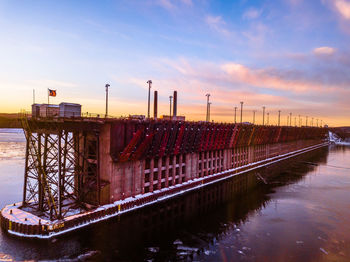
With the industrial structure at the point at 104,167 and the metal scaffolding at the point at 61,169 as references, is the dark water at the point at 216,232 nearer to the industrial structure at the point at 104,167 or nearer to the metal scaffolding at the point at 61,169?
the industrial structure at the point at 104,167

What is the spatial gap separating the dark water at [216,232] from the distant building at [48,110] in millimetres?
16831

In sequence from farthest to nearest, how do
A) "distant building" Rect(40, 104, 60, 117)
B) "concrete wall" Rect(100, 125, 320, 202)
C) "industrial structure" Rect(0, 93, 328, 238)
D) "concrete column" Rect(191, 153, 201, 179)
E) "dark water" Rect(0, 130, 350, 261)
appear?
"concrete column" Rect(191, 153, 201, 179), "concrete wall" Rect(100, 125, 320, 202), "distant building" Rect(40, 104, 60, 117), "industrial structure" Rect(0, 93, 328, 238), "dark water" Rect(0, 130, 350, 261)

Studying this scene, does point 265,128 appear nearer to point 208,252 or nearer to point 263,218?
point 263,218

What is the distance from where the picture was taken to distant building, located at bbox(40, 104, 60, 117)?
119 ft

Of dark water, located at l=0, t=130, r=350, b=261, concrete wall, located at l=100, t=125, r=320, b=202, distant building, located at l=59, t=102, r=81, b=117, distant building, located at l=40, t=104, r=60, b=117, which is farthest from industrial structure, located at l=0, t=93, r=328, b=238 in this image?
dark water, located at l=0, t=130, r=350, b=261

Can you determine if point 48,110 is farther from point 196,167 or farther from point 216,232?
point 196,167

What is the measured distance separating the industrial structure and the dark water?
7.82 feet

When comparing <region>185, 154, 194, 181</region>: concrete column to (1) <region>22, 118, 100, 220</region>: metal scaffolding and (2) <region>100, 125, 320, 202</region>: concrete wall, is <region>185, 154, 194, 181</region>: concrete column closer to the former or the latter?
(2) <region>100, 125, 320, 202</region>: concrete wall

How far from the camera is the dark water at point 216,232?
2825 centimetres

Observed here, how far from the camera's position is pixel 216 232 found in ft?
115

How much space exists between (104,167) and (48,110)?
477 inches

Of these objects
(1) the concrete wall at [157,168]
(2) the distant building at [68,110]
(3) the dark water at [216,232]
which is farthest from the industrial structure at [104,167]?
(3) the dark water at [216,232]

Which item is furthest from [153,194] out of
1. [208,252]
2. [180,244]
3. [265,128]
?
[265,128]

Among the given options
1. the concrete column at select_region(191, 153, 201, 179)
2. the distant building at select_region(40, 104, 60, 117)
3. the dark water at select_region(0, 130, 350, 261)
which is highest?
the distant building at select_region(40, 104, 60, 117)
